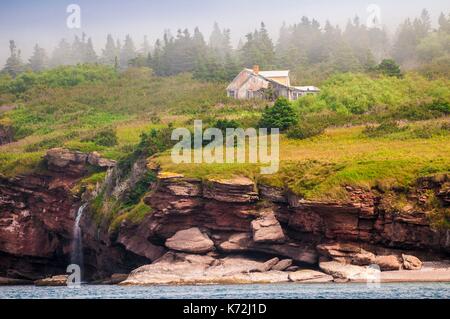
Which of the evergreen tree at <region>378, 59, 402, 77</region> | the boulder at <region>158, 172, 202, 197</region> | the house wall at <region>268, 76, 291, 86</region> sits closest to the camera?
the boulder at <region>158, 172, 202, 197</region>

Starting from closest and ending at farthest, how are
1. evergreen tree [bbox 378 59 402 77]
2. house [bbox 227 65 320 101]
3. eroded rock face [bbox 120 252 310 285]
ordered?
eroded rock face [bbox 120 252 310 285]
evergreen tree [bbox 378 59 402 77]
house [bbox 227 65 320 101]

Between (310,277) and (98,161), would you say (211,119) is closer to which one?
(98,161)

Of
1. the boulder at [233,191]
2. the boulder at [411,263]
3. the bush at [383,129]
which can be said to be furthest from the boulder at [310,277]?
the bush at [383,129]

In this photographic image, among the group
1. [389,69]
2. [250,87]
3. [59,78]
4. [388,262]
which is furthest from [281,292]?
[59,78]

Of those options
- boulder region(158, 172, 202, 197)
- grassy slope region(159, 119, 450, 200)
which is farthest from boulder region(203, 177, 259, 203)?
boulder region(158, 172, 202, 197)

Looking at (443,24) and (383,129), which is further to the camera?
(443,24)

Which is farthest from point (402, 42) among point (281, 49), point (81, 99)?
point (81, 99)

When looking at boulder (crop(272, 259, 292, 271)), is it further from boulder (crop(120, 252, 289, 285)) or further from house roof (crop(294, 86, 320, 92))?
house roof (crop(294, 86, 320, 92))
